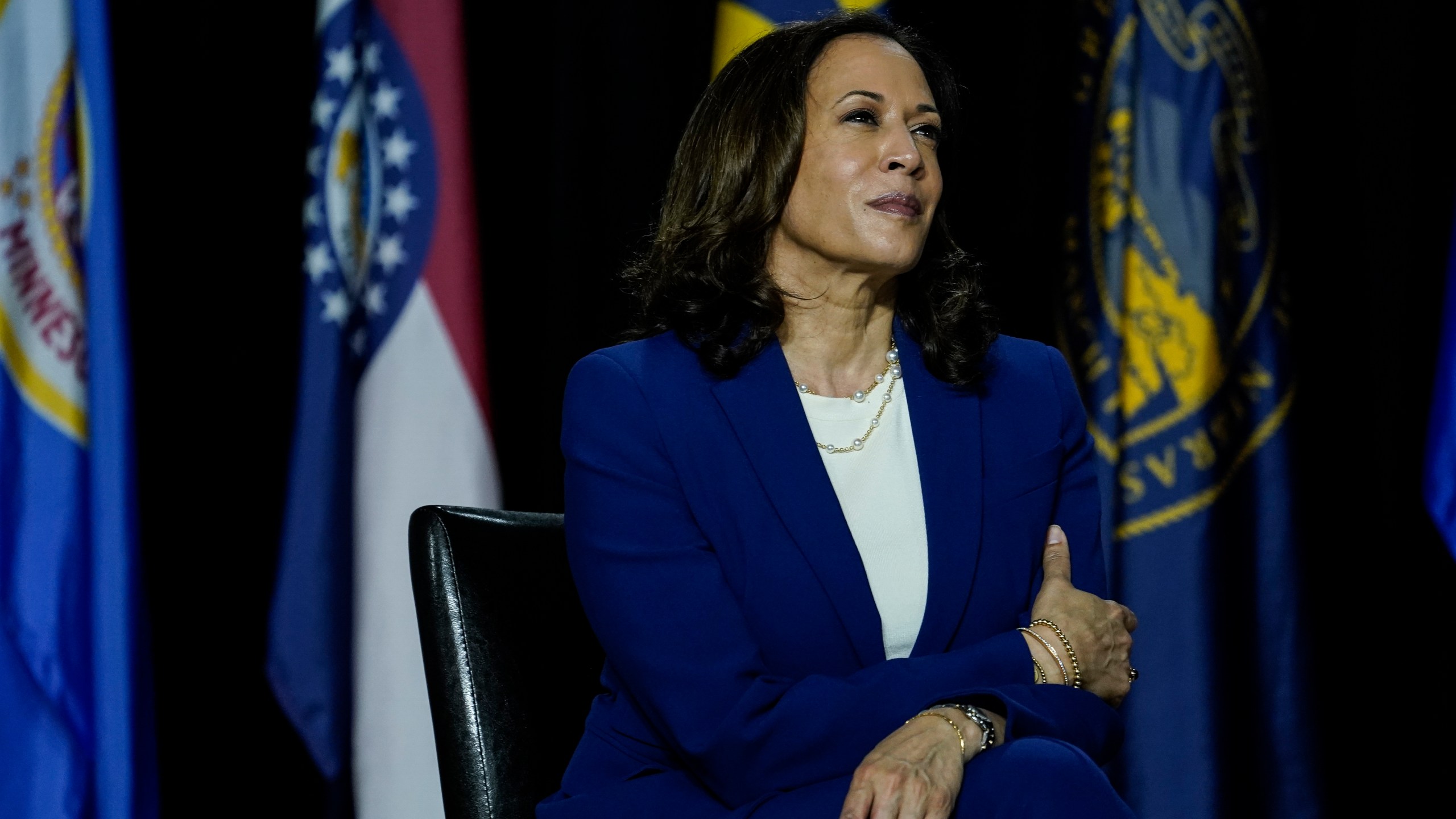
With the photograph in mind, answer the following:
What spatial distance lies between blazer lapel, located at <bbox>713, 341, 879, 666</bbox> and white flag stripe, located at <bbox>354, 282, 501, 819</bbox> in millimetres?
1114

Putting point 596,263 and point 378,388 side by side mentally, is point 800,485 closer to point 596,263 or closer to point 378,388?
point 596,263

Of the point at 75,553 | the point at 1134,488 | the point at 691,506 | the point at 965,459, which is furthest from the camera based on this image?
the point at 1134,488

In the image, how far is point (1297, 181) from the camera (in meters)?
2.65

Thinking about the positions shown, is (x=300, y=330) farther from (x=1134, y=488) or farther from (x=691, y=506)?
(x=1134, y=488)

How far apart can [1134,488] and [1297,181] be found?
0.71 metres

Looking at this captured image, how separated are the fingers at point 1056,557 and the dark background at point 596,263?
1.07 m

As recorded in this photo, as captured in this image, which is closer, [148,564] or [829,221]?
[829,221]

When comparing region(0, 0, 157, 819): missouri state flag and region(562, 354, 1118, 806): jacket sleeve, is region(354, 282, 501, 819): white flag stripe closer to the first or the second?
region(0, 0, 157, 819): missouri state flag

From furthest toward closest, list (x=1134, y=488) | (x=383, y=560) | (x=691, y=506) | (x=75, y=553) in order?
(x=1134, y=488) → (x=383, y=560) → (x=75, y=553) → (x=691, y=506)

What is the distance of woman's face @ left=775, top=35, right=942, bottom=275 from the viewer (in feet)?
5.24

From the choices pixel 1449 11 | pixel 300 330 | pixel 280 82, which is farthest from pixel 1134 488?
pixel 280 82

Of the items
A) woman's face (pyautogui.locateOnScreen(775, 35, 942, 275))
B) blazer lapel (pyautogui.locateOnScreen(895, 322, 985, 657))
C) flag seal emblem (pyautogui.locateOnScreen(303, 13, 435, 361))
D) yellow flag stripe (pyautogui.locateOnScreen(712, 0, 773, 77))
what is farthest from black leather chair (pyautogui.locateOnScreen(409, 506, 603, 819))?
yellow flag stripe (pyautogui.locateOnScreen(712, 0, 773, 77))

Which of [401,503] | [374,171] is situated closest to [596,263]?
[374,171]

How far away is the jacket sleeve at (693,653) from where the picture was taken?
1.27m
